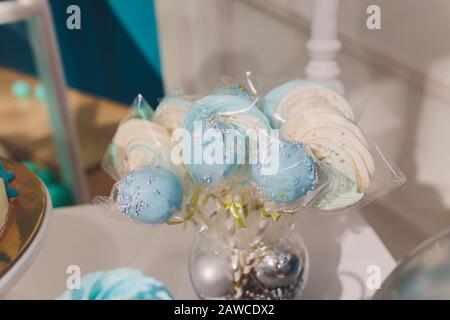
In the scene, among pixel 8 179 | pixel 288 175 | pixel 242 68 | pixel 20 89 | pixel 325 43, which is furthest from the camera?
pixel 20 89

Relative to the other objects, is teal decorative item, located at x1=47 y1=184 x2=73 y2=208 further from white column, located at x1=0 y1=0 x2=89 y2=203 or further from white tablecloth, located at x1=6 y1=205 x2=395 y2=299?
white tablecloth, located at x1=6 y1=205 x2=395 y2=299

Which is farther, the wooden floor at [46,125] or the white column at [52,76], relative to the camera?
the wooden floor at [46,125]

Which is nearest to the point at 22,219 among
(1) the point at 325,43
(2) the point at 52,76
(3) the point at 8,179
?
(3) the point at 8,179

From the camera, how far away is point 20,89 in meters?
1.57

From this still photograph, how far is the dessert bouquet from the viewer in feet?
1.64

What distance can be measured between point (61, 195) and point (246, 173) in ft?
3.27

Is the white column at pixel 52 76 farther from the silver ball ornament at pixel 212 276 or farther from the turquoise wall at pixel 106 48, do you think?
the silver ball ornament at pixel 212 276

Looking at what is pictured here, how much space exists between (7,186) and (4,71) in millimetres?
1071

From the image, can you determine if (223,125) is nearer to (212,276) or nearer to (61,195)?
(212,276)

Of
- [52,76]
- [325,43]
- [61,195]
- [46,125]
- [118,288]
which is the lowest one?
[61,195]

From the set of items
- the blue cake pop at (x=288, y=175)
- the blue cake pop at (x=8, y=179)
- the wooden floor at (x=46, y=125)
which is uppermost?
the blue cake pop at (x=288, y=175)

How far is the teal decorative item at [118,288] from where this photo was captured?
1.84ft

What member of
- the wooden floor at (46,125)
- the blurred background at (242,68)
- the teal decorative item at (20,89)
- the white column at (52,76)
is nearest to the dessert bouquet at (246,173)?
the blurred background at (242,68)

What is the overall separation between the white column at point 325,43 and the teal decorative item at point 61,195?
2.84 feet
